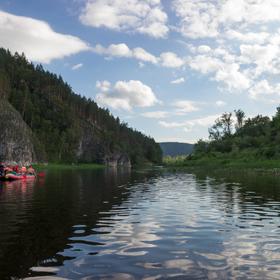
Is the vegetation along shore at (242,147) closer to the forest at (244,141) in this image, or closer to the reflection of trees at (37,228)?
the forest at (244,141)

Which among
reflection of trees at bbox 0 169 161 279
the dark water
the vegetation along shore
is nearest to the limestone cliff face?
the vegetation along shore

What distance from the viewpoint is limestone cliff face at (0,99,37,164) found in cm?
15150

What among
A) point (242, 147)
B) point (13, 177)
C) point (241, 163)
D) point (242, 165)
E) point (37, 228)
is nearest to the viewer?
point (37, 228)

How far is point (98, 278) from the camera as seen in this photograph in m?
11.4

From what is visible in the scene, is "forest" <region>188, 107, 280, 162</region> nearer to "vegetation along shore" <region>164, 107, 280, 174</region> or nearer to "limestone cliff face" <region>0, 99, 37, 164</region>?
"vegetation along shore" <region>164, 107, 280, 174</region>

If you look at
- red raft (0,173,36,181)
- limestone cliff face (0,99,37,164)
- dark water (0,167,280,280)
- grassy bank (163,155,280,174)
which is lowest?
dark water (0,167,280,280)

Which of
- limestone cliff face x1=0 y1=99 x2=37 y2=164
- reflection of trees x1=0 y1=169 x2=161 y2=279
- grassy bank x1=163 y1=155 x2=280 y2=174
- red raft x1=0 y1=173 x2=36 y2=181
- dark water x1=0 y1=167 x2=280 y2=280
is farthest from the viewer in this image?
limestone cliff face x1=0 y1=99 x2=37 y2=164

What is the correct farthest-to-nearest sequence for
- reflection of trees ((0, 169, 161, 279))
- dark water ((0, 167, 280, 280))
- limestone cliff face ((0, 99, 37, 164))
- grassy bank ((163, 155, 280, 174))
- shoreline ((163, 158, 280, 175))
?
limestone cliff face ((0, 99, 37, 164))
grassy bank ((163, 155, 280, 174))
shoreline ((163, 158, 280, 175))
reflection of trees ((0, 169, 161, 279))
dark water ((0, 167, 280, 280))

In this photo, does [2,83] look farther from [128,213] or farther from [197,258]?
[197,258]

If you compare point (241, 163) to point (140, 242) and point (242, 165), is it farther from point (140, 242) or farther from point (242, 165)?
point (140, 242)

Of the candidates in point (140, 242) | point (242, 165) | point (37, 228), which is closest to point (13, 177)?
point (37, 228)

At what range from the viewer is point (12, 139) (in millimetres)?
155000

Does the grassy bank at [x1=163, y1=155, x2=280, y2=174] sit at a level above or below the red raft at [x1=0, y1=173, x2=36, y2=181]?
above

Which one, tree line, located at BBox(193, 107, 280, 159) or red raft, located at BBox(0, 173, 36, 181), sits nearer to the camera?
red raft, located at BBox(0, 173, 36, 181)
